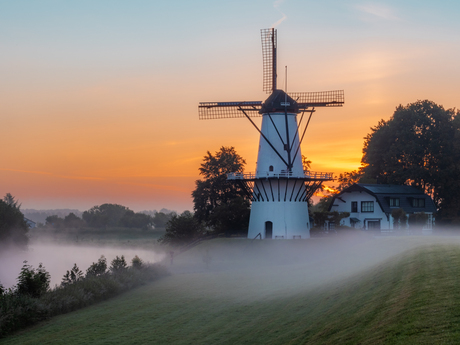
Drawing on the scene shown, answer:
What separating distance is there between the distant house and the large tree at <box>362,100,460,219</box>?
4.23 meters

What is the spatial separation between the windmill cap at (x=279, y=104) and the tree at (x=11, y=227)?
134 ft

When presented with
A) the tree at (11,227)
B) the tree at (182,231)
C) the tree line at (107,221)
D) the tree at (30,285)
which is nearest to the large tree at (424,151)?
the tree at (182,231)

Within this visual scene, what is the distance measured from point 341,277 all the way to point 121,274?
1752cm

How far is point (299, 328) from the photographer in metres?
19.3

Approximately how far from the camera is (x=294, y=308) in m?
23.9

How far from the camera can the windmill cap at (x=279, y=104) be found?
6225cm

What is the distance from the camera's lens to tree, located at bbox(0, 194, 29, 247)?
2916 inches

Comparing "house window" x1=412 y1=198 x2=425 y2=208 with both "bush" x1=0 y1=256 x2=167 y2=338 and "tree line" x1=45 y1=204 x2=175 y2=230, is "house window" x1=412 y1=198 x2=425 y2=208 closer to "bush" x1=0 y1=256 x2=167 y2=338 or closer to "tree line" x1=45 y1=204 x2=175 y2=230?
"bush" x1=0 y1=256 x2=167 y2=338

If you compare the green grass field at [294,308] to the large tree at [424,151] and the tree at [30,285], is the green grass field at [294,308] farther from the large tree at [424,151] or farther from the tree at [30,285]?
the large tree at [424,151]

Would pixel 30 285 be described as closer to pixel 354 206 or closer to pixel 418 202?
pixel 354 206

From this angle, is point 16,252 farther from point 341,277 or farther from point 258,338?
point 258,338

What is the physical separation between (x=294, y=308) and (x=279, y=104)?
4132cm

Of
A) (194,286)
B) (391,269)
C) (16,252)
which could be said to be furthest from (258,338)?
(16,252)

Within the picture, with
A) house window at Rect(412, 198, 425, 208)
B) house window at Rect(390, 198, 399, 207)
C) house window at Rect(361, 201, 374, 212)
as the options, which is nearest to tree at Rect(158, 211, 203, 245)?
house window at Rect(361, 201, 374, 212)
